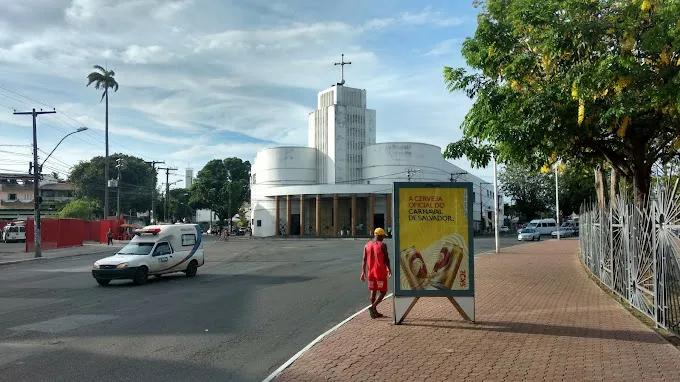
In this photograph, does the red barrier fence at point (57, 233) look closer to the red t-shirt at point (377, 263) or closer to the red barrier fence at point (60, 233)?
the red barrier fence at point (60, 233)

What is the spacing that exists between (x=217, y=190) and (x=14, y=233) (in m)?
44.3

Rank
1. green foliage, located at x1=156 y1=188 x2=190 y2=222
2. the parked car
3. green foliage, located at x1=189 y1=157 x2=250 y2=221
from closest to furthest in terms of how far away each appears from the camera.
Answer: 1. the parked car
2. green foliage, located at x1=189 y1=157 x2=250 y2=221
3. green foliage, located at x1=156 y1=188 x2=190 y2=222

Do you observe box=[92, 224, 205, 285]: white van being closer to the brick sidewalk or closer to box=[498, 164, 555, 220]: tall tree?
the brick sidewalk

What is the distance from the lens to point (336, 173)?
73938 millimetres

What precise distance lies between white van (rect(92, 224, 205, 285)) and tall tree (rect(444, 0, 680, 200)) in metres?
10.2

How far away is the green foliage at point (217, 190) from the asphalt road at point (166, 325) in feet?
246

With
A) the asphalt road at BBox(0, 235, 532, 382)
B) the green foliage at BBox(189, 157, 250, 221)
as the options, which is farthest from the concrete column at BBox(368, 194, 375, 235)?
the asphalt road at BBox(0, 235, 532, 382)

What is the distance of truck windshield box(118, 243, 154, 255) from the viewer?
17203 millimetres

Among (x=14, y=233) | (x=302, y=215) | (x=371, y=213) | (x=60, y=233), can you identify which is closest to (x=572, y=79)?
(x=60, y=233)

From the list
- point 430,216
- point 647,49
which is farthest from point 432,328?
point 647,49

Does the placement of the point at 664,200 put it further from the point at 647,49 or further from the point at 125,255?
the point at 125,255

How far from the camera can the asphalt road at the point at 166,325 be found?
6777 mm

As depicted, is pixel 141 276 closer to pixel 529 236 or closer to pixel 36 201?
pixel 36 201

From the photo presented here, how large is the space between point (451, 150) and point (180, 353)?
823 cm
